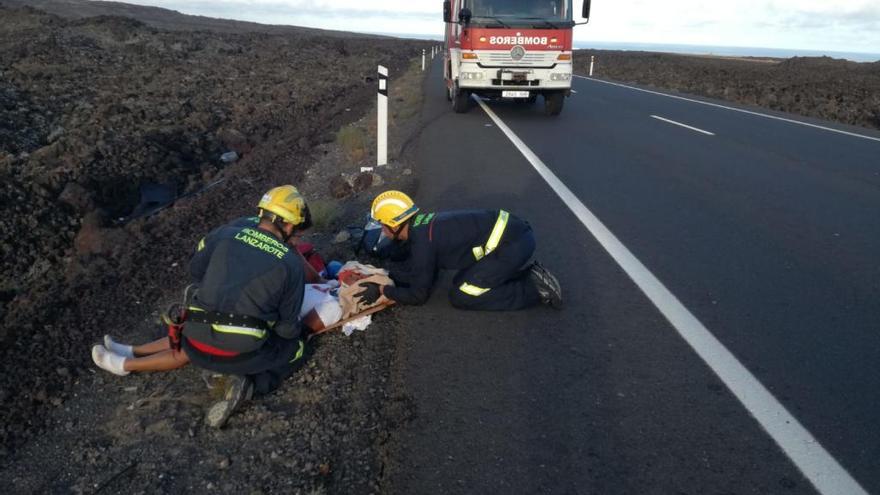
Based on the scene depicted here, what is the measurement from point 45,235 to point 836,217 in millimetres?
8136

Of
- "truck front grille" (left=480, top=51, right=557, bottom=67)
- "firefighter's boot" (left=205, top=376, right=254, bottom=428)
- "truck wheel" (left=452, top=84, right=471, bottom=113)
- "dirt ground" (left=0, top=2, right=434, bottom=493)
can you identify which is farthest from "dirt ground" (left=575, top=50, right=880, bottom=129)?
"firefighter's boot" (left=205, top=376, right=254, bottom=428)

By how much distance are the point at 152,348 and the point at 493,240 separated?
7.55 ft

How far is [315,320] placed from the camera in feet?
13.9

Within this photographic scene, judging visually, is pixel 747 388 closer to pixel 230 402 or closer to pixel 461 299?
pixel 461 299

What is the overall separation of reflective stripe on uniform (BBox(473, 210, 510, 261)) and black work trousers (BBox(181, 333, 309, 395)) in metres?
A: 1.48

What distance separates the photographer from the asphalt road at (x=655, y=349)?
9.82ft

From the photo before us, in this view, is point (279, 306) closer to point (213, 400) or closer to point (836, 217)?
point (213, 400)

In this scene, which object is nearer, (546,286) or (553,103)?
(546,286)

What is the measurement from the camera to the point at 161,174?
31.1 feet

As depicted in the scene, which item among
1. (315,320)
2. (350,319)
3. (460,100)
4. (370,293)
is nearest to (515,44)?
(460,100)

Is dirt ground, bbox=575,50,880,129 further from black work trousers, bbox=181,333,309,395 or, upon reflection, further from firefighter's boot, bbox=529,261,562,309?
black work trousers, bbox=181,333,309,395

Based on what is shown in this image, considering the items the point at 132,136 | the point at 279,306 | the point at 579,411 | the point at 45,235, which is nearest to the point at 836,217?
the point at 579,411

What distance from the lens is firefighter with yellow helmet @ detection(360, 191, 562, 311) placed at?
175 inches

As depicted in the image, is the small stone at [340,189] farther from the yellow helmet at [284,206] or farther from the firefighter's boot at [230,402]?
the firefighter's boot at [230,402]
